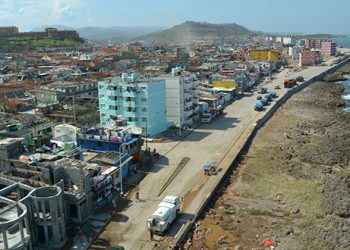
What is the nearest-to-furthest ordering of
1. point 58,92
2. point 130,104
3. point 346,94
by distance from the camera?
point 130,104
point 58,92
point 346,94

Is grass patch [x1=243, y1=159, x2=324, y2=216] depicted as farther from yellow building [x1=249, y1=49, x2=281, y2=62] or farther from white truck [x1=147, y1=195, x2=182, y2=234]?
yellow building [x1=249, y1=49, x2=281, y2=62]

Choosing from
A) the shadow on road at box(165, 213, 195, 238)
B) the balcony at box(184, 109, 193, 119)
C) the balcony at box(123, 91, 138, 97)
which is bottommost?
the shadow on road at box(165, 213, 195, 238)

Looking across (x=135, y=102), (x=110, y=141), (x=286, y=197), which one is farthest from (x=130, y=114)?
(x=286, y=197)

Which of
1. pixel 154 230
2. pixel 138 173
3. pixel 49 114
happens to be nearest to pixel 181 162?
pixel 138 173

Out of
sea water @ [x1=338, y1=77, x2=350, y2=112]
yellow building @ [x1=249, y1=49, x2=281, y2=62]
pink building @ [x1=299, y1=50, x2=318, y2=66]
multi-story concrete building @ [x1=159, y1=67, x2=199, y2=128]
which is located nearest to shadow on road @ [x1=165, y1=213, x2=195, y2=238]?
multi-story concrete building @ [x1=159, y1=67, x2=199, y2=128]

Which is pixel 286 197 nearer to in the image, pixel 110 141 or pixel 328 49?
pixel 110 141

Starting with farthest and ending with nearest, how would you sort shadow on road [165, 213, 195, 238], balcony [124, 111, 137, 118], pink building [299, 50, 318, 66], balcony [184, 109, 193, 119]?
pink building [299, 50, 318, 66]
balcony [184, 109, 193, 119]
balcony [124, 111, 137, 118]
shadow on road [165, 213, 195, 238]
